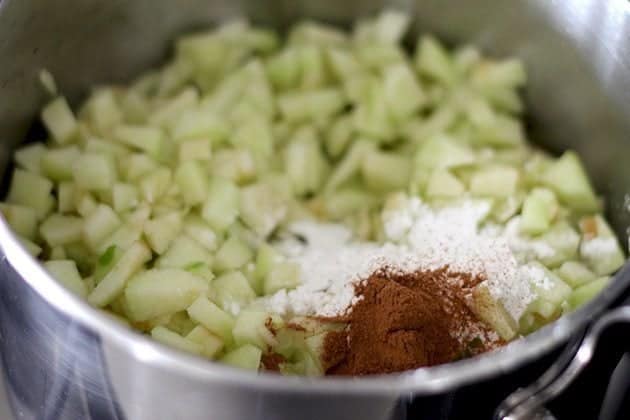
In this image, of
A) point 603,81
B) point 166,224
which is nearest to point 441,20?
point 603,81

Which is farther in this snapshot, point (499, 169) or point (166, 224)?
point (499, 169)

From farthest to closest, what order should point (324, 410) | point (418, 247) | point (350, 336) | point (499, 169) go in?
1. point (499, 169)
2. point (418, 247)
3. point (350, 336)
4. point (324, 410)

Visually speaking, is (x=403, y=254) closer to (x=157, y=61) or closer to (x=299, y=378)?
(x=299, y=378)

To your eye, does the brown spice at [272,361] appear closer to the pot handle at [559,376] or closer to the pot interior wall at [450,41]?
the pot handle at [559,376]

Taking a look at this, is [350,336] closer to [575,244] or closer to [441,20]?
[575,244]

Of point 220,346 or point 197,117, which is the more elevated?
point 197,117

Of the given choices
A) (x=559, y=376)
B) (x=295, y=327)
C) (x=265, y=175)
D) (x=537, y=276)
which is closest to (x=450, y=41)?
(x=265, y=175)

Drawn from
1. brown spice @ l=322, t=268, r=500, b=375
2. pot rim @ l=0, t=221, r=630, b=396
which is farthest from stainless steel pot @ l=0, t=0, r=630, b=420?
brown spice @ l=322, t=268, r=500, b=375
